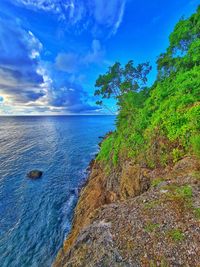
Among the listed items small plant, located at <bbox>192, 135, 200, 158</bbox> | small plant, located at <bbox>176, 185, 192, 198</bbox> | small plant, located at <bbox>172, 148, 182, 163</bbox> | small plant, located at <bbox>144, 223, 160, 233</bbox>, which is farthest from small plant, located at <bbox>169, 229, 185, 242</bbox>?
small plant, located at <bbox>172, 148, 182, 163</bbox>

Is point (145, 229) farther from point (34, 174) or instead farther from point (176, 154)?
point (34, 174)

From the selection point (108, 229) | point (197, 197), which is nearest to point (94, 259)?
point (108, 229)

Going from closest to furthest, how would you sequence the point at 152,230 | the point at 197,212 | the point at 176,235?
the point at 176,235
the point at 152,230
the point at 197,212

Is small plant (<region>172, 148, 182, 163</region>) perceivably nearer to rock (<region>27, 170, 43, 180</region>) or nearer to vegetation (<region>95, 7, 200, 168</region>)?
vegetation (<region>95, 7, 200, 168</region>)

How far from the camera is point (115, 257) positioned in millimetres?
4297

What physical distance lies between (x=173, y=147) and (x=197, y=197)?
3.53 metres

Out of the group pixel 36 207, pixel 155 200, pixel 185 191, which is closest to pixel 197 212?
pixel 185 191

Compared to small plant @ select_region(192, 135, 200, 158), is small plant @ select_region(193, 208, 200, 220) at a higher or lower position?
lower

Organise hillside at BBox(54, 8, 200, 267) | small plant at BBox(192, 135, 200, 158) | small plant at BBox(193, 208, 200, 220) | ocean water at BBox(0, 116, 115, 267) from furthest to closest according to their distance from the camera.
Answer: ocean water at BBox(0, 116, 115, 267)
small plant at BBox(192, 135, 200, 158)
small plant at BBox(193, 208, 200, 220)
hillside at BBox(54, 8, 200, 267)

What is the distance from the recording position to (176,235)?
14.6 ft

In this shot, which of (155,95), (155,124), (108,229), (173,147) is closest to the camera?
(108,229)

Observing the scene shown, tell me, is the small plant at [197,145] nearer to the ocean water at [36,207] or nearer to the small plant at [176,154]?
the small plant at [176,154]

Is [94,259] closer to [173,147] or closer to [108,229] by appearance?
[108,229]

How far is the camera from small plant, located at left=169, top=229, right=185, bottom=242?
14.3 ft
